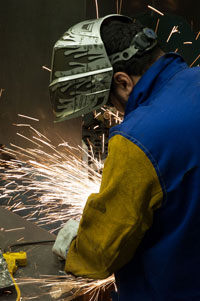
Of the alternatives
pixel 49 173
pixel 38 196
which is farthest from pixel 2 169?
pixel 49 173

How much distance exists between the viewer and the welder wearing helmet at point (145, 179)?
1126mm

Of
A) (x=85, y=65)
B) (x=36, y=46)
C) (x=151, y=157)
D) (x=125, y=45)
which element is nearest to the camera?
(x=151, y=157)

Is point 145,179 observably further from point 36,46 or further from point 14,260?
point 36,46

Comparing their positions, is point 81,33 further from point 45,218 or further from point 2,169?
point 2,169

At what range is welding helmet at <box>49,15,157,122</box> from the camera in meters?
1.43

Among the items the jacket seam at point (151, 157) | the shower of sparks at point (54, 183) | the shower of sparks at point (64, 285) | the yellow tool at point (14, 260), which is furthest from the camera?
the shower of sparks at point (54, 183)

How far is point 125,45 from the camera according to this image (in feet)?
4.59

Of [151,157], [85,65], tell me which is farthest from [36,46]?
[151,157]

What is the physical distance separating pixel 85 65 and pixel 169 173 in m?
0.61

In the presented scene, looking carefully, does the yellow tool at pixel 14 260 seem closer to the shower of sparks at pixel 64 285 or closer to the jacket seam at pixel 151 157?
the shower of sparks at pixel 64 285

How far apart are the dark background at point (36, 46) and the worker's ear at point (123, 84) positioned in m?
1.36

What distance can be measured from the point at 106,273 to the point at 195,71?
73 centimetres

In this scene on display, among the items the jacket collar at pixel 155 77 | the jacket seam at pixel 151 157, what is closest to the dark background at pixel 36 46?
the jacket collar at pixel 155 77

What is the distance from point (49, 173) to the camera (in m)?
3.15
